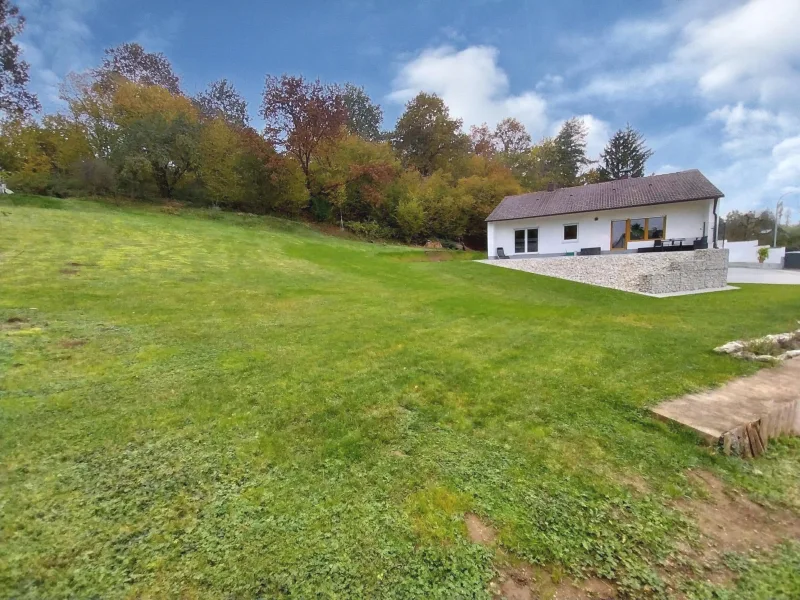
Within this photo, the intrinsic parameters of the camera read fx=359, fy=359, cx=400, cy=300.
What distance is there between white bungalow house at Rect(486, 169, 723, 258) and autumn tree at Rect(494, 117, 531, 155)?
2053 centimetres

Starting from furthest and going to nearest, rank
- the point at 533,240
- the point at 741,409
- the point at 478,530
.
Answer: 1. the point at 533,240
2. the point at 741,409
3. the point at 478,530

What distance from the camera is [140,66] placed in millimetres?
31031

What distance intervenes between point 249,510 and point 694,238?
1857cm

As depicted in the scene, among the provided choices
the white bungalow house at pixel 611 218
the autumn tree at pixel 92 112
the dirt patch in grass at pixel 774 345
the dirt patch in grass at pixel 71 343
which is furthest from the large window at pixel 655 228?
the autumn tree at pixel 92 112

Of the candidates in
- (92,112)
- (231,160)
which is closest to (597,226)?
(231,160)

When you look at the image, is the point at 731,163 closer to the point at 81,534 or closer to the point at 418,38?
the point at 418,38

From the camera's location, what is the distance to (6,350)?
369 cm

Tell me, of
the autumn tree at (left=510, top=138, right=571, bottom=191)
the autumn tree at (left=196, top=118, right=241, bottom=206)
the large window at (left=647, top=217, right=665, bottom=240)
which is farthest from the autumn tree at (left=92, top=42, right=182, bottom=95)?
the large window at (left=647, top=217, right=665, bottom=240)

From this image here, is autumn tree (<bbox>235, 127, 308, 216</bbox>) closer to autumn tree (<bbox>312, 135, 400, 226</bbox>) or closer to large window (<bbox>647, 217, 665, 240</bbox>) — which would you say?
autumn tree (<bbox>312, 135, 400, 226</bbox>)

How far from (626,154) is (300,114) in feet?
105

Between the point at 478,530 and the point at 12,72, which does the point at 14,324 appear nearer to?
the point at 478,530

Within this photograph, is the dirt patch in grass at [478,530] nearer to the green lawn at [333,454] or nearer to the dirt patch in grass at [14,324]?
the green lawn at [333,454]

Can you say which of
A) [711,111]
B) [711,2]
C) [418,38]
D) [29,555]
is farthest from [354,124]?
[29,555]

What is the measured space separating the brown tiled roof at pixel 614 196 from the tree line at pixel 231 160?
652cm
